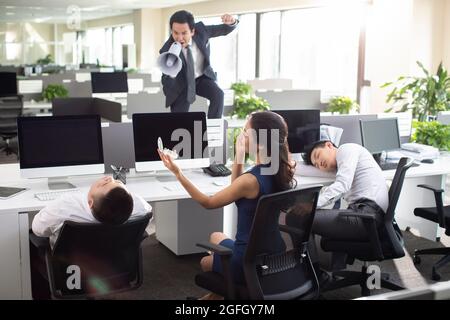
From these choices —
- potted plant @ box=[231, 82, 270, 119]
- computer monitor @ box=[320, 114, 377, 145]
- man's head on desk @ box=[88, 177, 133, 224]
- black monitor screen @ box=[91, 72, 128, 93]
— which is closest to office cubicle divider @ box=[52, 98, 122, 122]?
potted plant @ box=[231, 82, 270, 119]

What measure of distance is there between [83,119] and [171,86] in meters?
0.95

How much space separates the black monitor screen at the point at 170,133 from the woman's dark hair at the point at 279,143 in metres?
1.01

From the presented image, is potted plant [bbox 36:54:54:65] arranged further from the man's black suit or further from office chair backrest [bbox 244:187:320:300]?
office chair backrest [bbox 244:187:320:300]

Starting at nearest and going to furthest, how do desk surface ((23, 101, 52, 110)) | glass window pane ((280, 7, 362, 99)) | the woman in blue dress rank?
1. the woman in blue dress
2. desk surface ((23, 101, 52, 110))
3. glass window pane ((280, 7, 362, 99))

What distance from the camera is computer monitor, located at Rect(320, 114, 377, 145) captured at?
15.3 feet

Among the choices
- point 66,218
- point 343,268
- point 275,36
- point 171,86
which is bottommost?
point 343,268

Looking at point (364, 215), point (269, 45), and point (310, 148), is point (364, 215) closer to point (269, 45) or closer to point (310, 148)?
point (310, 148)

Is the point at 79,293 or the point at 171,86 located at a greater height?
the point at 171,86

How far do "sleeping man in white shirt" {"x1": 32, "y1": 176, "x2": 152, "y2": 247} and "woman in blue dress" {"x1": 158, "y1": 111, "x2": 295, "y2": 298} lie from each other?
391 mm

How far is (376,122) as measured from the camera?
451cm

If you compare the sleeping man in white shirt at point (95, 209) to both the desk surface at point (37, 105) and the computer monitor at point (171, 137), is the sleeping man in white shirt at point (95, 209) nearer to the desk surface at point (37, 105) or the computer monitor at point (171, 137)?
the computer monitor at point (171, 137)

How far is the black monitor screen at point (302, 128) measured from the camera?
428 centimetres

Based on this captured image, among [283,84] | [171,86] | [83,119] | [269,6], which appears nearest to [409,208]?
[171,86]
